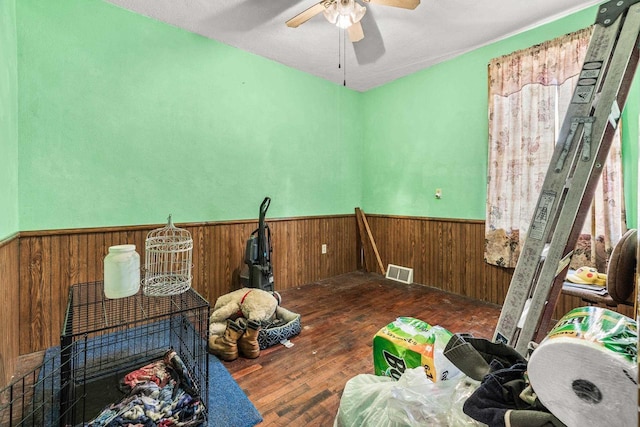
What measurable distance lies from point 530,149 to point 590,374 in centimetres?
259

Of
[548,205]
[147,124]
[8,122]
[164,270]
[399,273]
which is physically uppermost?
[147,124]

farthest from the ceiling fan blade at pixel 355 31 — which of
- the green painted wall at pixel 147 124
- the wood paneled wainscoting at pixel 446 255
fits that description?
the wood paneled wainscoting at pixel 446 255

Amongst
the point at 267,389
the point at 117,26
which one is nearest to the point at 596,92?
the point at 267,389

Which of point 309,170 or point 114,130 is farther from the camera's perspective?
point 309,170

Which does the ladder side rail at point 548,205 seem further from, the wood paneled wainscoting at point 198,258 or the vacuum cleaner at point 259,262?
the wood paneled wainscoting at point 198,258

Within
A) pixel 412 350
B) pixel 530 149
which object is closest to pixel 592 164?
pixel 412 350

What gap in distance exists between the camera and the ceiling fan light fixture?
1955 millimetres

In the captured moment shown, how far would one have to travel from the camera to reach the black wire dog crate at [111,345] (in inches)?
51.9

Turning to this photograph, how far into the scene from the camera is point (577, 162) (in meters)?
1.03

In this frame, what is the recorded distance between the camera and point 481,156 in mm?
2971

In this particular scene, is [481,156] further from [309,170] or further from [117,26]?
[117,26]

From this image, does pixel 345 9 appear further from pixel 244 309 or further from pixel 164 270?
pixel 164 270

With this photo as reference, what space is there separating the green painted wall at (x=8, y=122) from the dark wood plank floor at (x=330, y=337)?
5.32 ft

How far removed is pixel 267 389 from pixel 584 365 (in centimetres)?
155
